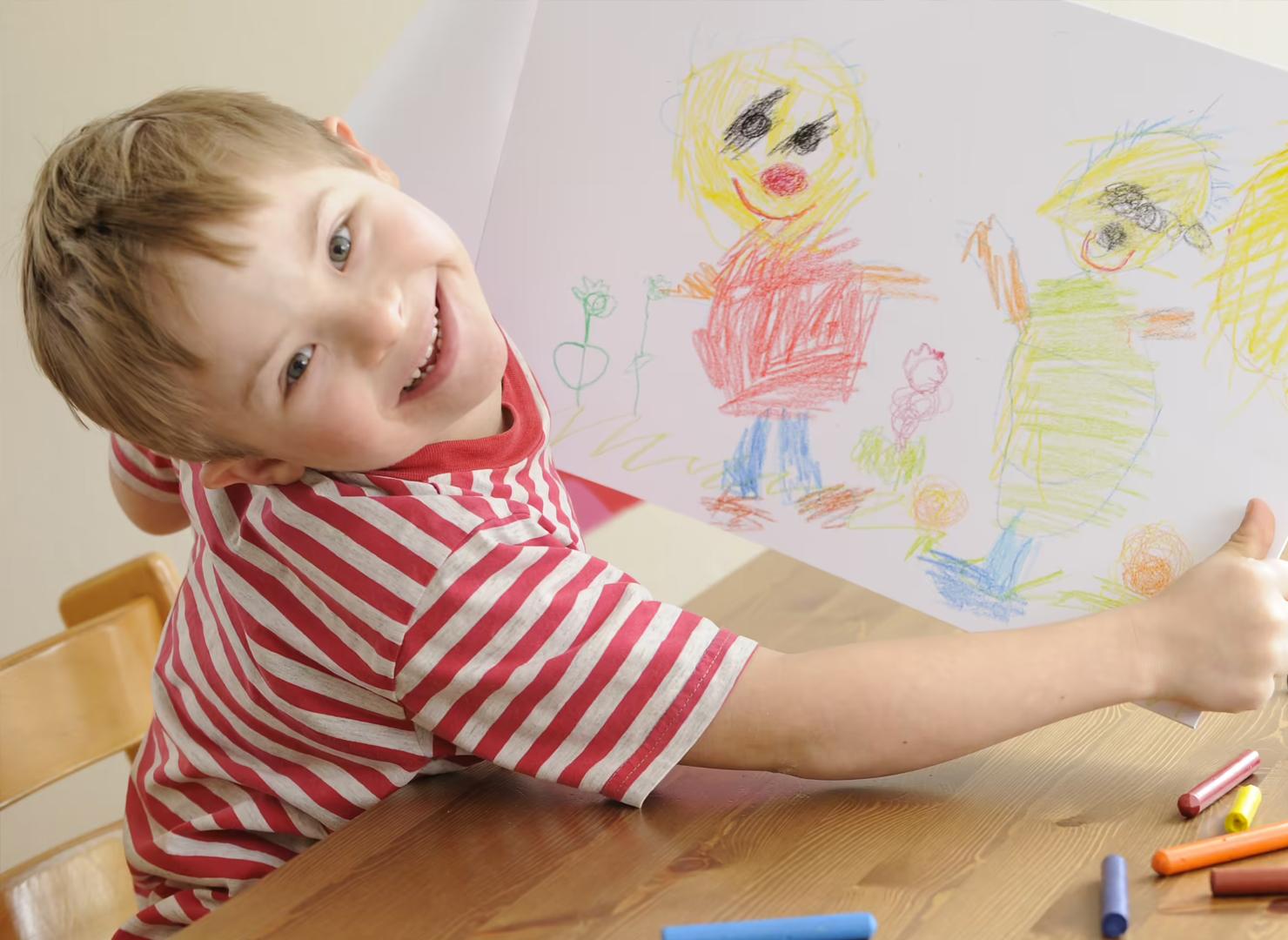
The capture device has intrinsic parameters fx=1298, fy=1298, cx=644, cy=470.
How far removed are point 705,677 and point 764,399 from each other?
26 cm

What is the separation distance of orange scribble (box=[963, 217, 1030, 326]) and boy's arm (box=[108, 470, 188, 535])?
0.62 m

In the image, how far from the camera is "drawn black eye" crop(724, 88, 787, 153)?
834 millimetres

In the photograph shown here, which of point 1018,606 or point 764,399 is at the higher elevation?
point 764,399

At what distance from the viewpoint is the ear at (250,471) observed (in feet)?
2.34

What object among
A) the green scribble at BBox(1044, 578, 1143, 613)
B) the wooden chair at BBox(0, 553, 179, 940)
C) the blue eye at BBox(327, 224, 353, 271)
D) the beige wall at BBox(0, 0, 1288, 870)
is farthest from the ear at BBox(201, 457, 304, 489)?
the beige wall at BBox(0, 0, 1288, 870)

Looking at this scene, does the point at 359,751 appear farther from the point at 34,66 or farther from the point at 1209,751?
the point at 34,66

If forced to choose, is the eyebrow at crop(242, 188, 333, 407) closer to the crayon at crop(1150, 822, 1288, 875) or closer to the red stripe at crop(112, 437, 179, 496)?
the red stripe at crop(112, 437, 179, 496)

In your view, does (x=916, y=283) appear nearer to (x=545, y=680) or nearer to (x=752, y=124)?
(x=752, y=124)

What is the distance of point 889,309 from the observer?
2.62 ft

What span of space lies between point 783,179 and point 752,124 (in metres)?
0.04

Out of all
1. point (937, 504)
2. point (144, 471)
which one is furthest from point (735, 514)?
point (144, 471)

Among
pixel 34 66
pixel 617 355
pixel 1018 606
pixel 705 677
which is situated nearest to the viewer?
pixel 705 677

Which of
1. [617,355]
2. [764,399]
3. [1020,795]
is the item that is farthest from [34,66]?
[1020,795]

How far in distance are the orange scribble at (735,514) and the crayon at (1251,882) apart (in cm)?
36
